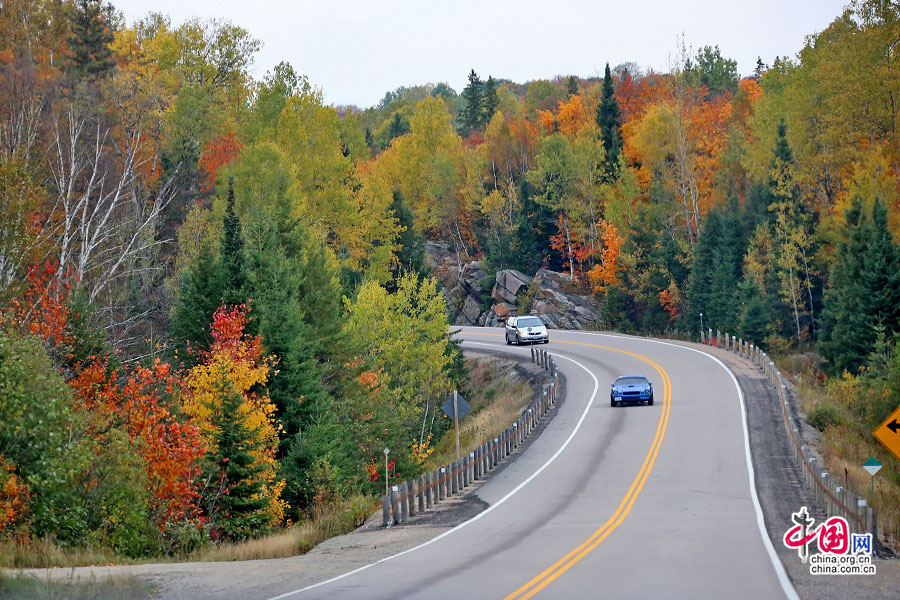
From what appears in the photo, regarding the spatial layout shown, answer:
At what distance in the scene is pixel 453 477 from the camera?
27641 millimetres

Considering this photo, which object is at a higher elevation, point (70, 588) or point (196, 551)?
point (70, 588)

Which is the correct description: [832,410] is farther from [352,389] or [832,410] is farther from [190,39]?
[190,39]

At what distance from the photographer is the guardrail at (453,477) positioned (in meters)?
23.8

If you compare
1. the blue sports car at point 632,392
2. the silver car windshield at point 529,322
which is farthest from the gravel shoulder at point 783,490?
the silver car windshield at point 529,322

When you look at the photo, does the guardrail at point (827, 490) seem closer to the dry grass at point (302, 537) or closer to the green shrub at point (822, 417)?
the green shrub at point (822, 417)

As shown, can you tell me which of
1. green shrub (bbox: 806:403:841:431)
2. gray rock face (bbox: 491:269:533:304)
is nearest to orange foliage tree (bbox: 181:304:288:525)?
green shrub (bbox: 806:403:841:431)

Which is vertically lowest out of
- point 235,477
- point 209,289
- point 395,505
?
point 395,505

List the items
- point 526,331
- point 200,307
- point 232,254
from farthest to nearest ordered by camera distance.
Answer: point 526,331 → point 232,254 → point 200,307

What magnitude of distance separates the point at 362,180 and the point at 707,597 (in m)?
64.6

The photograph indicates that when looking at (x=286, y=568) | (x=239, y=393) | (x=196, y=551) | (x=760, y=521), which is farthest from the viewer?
(x=239, y=393)

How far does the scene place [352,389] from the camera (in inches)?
1746

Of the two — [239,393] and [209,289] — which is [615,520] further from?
[209,289]

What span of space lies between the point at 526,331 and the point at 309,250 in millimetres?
20878

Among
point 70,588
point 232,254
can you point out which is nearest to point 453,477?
point 70,588
